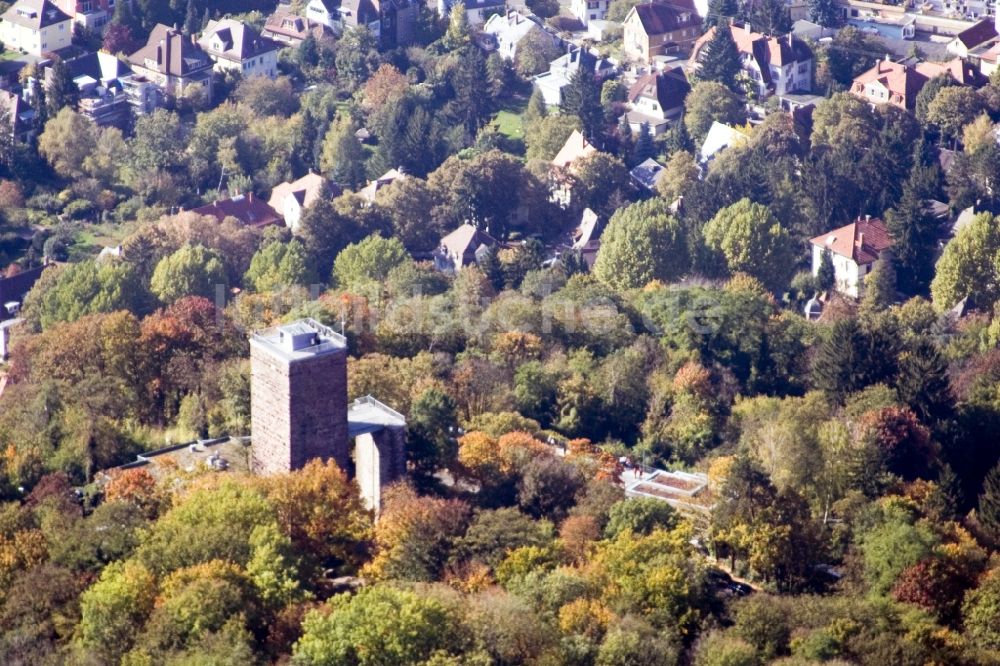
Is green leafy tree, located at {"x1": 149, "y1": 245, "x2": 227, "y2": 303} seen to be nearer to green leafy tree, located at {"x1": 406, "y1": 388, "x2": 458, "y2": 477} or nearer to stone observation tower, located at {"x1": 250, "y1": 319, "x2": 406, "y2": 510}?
green leafy tree, located at {"x1": 406, "y1": 388, "x2": 458, "y2": 477}

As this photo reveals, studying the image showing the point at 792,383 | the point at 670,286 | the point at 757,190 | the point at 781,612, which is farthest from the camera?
the point at 757,190

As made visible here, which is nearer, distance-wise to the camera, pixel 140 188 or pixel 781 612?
pixel 781 612

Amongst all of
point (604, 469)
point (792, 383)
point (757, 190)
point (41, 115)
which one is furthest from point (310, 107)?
point (604, 469)

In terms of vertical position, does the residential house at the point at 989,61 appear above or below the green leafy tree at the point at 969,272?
above

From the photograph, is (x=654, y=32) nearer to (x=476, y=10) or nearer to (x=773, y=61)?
(x=773, y=61)

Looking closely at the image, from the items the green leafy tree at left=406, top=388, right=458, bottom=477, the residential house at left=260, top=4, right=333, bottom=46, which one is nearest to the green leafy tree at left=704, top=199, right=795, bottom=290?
the residential house at left=260, top=4, right=333, bottom=46

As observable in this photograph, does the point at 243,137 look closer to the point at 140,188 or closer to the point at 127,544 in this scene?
the point at 140,188

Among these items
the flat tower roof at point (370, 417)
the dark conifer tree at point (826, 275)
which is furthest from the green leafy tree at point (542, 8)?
the flat tower roof at point (370, 417)

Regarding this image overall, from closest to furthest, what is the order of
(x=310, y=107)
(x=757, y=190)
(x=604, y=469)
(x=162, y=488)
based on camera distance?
(x=162, y=488) → (x=604, y=469) → (x=757, y=190) → (x=310, y=107)

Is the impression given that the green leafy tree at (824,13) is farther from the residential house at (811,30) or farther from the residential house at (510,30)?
the residential house at (510,30)
